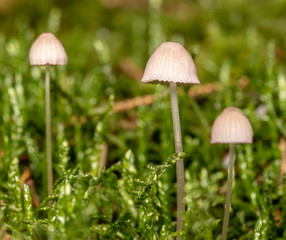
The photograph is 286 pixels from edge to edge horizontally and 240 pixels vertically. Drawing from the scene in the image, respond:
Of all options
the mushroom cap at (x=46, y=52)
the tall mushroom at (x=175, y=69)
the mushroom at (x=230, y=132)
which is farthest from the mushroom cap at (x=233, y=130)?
the mushroom cap at (x=46, y=52)

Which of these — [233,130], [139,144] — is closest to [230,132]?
[233,130]

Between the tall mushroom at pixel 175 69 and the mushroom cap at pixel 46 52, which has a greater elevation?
the mushroom cap at pixel 46 52

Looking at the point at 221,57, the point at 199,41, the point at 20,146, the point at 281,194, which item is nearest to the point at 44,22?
the point at 199,41

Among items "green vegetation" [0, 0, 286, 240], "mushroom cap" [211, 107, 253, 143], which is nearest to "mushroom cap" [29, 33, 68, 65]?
"green vegetation" [0, 0, 286, 240]

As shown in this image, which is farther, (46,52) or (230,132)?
(46,52)

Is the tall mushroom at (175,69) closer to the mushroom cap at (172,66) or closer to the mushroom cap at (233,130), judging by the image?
the mushroom cap at (172,66)

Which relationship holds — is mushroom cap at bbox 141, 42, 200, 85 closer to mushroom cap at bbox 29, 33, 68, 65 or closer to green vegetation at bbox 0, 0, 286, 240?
green vegetation at bbox 0, 0, 286, 240

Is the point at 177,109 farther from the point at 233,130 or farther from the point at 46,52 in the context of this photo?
the point at 46,52
